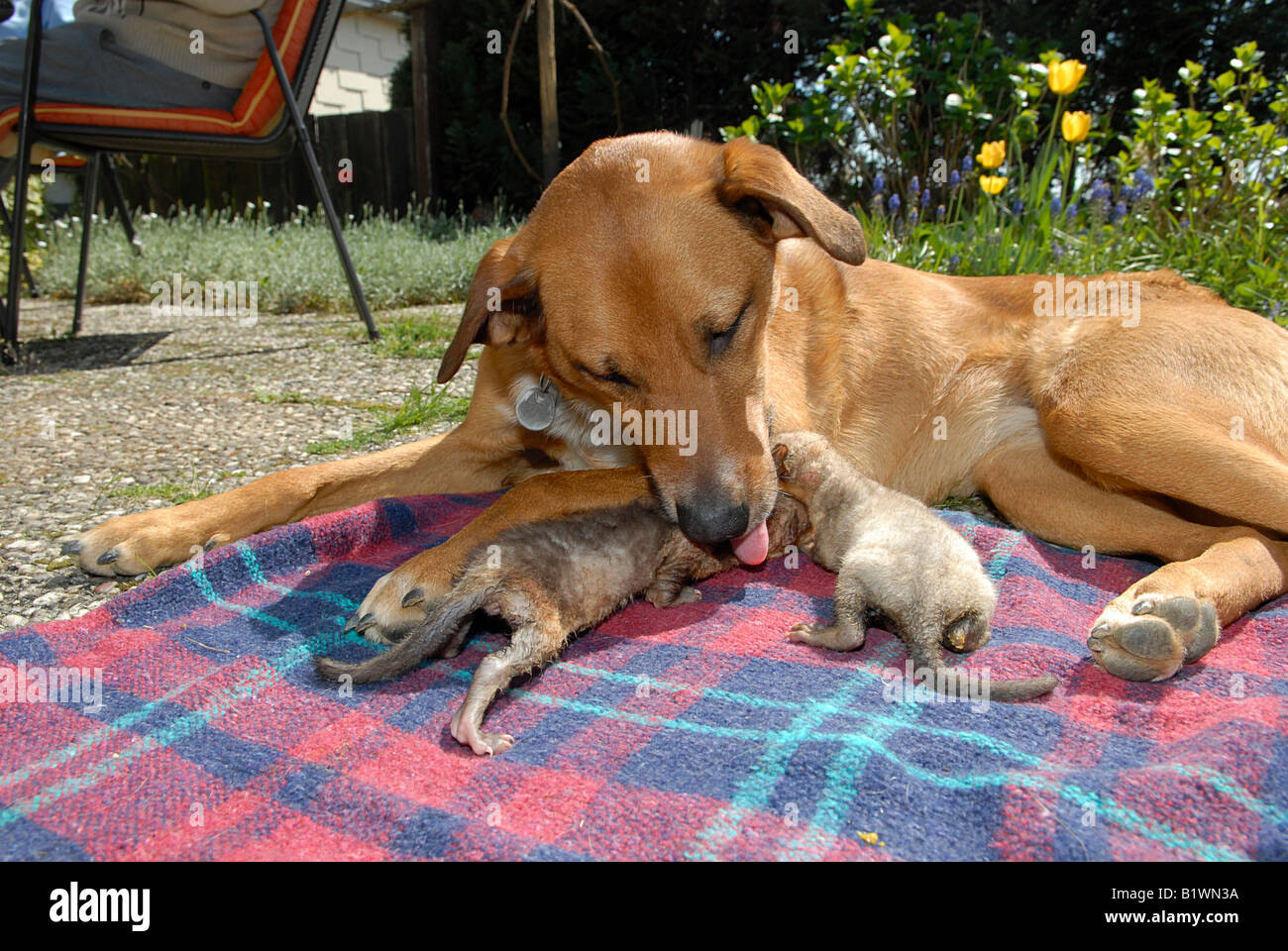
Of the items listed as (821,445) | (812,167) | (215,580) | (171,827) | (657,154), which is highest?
(812,167)

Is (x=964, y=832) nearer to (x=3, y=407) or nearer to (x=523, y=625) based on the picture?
(x=523, y=625)

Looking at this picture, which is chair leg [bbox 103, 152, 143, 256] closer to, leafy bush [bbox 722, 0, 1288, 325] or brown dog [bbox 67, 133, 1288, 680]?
leafy bush [bbox 722, 0, 1288, 325]

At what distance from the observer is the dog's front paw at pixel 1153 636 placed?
2.24 metres

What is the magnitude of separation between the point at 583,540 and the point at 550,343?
0.73 m

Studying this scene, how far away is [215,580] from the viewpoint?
2.81 meters

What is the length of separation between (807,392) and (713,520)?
4.31 feet

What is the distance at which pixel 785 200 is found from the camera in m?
2.71

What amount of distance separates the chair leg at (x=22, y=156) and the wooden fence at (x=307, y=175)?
7053 millimetres

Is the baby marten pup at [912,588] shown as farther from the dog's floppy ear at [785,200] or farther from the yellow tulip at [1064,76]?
the yellow tulip at [1064,76]

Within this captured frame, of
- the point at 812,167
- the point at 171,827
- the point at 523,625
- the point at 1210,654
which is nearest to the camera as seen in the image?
the point at 171,827

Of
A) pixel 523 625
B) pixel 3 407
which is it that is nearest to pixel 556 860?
pixel 523 625

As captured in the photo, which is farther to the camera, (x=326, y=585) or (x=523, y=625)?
(x=326, y=585)

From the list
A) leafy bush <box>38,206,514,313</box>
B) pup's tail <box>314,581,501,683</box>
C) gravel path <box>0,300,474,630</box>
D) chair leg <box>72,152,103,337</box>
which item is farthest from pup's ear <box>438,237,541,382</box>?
leafy bush <box>38,206,514,313</box>

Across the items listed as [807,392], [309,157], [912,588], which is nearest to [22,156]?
[309,157]
